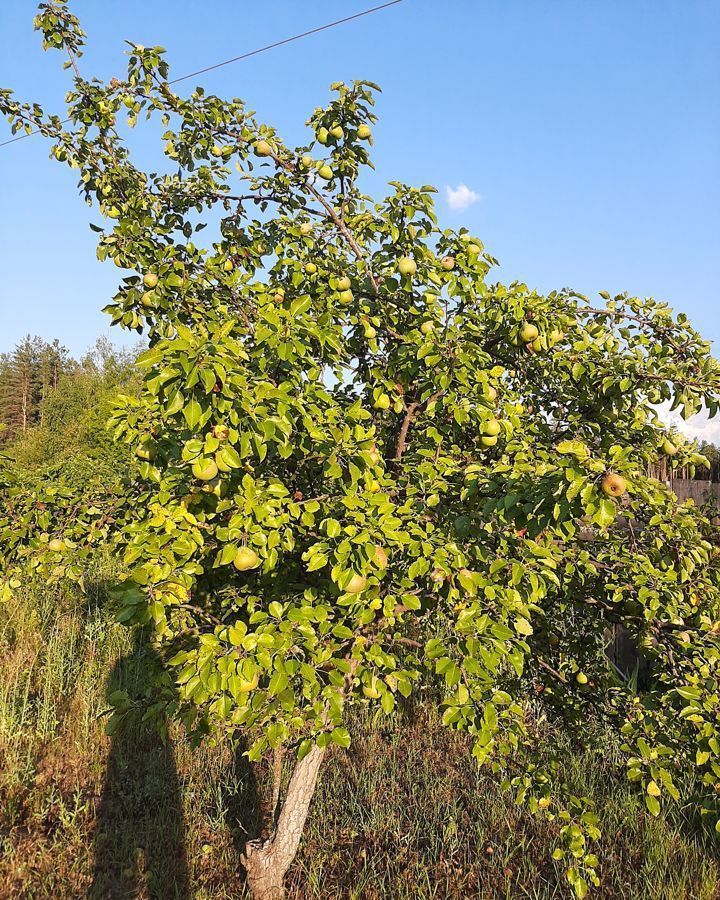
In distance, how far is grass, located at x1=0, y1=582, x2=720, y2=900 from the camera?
9.52 feet

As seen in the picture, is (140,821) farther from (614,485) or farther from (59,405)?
(59,405)

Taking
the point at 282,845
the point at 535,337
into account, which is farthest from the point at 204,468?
the point at 282,845

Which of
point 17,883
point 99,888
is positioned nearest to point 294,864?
point 99,888

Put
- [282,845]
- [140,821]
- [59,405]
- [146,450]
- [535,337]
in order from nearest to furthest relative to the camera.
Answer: [146,450], [535,337], [282,845], [140,821], [59,405]

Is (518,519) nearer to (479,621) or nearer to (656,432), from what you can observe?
(479,621)

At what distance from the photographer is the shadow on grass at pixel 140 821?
288 cm

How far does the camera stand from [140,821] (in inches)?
131

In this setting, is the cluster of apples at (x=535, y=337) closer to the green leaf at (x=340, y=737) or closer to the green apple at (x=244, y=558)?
the green apple at (x=244, y=558)

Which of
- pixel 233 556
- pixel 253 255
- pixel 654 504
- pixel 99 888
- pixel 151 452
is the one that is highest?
pixel 253 255

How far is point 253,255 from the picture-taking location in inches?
112

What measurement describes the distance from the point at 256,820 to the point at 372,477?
2687mm

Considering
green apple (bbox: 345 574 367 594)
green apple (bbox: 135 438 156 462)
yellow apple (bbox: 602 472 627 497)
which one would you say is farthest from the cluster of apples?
green apple (bbox: 135 438 156 462)

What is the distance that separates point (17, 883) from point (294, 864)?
4.38 feet

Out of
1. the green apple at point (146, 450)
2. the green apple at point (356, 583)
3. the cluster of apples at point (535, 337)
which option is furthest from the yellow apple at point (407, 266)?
the green apple at point (356, 583)
